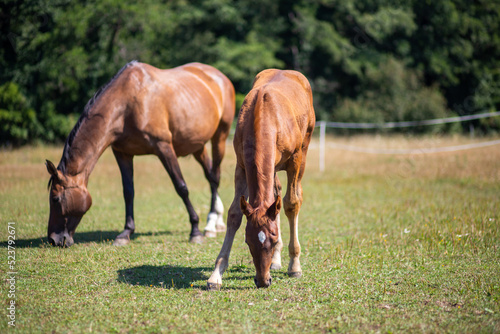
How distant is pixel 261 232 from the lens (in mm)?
3881

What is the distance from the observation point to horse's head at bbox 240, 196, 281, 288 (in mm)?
3902

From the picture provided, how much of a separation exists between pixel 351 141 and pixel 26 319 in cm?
2164

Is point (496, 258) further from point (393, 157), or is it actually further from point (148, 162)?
point (148, 162)

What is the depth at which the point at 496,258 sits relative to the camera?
5.39 metres

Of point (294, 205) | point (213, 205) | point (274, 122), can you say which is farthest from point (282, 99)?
point (213, 205)

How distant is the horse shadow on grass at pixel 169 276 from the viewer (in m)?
4.62

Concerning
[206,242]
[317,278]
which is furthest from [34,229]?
[317,278]

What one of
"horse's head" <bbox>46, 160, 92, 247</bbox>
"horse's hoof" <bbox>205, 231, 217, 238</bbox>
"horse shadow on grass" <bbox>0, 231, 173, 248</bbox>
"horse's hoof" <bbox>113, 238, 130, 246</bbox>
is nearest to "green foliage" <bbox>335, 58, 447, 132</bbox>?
"horse's hoof" <bbox>205, 231, 217, 238</bbox>

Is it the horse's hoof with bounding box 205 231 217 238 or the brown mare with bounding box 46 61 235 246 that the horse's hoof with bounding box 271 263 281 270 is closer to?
the brown mare with bounding box 46 61 235 246

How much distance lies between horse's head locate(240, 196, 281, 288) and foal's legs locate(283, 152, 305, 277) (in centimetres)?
98

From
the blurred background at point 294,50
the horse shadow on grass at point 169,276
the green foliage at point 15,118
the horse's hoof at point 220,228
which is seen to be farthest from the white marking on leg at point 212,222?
the blurred background at point 294,50

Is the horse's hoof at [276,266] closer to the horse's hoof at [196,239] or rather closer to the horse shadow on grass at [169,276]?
the horse shadow on grass at [169,276]

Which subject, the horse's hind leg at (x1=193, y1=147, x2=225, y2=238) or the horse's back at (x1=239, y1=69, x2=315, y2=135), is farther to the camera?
the horse's hind leg at (x1=193, y1=147, x2=225, y2=238)

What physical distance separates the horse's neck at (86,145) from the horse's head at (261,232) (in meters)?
3.10
